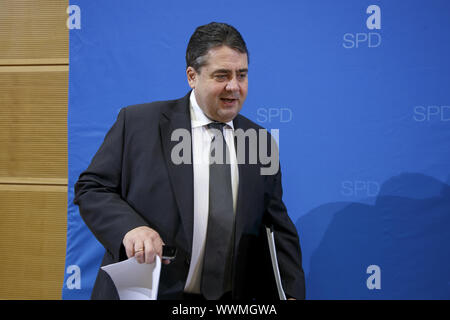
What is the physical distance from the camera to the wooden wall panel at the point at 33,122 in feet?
6.81

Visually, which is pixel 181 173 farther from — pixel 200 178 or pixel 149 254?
pixel 149 254

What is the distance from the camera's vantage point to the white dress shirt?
1182 millimetres

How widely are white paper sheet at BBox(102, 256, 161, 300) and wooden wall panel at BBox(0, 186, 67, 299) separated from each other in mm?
1380

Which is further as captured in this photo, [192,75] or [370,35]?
[370,35]

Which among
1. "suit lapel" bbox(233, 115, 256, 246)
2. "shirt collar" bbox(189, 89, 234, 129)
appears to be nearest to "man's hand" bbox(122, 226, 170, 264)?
"suit lapel" bbox(233, 115, 256, 246)

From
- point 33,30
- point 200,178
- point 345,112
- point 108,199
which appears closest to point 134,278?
point 108,199

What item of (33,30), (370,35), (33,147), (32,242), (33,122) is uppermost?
(33,30)

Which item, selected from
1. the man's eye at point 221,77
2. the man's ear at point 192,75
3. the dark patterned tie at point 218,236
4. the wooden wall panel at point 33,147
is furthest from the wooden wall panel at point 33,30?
the dark patterned tie at point 218,236

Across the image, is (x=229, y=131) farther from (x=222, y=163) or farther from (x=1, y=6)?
(x=1, y=6)

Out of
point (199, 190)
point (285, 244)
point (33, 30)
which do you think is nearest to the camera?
point (199, 190)

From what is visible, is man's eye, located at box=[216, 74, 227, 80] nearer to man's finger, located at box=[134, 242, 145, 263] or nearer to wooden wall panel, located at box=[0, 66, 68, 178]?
man's finger, located at box=[134, 242, 145, 263]

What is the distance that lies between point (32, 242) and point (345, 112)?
2.00 meters

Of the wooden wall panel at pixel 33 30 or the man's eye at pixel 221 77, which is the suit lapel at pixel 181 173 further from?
the wooden wall panel at pixel 33 30

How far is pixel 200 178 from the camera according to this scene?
48.3 inches
